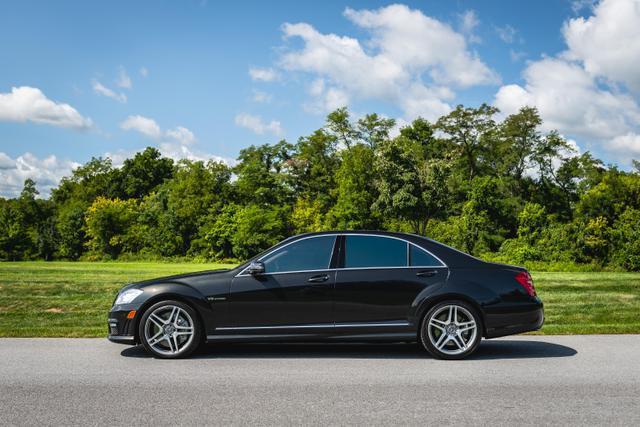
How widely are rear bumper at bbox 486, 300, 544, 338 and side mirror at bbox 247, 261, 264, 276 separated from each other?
2.79 m

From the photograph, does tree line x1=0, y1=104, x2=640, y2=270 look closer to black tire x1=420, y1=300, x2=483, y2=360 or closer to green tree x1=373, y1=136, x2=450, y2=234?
green tree x1=373, y1=136, x2=450, y2=234

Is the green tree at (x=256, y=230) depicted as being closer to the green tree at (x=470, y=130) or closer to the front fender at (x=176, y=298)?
the green tree at (x=470, y=130)

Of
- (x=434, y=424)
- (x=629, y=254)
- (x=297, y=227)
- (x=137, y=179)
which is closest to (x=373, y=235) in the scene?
(x=434, y=424)

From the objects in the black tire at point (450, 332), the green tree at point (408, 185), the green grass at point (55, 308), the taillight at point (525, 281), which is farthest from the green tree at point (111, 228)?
the taillight at point (525, 281)

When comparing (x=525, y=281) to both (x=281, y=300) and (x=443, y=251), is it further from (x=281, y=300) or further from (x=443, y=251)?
(x=281, y=300)

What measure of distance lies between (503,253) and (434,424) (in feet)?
156

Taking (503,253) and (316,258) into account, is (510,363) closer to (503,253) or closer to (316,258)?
(316,258)

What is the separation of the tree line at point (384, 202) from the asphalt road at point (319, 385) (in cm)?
3571

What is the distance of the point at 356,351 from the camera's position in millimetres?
8047

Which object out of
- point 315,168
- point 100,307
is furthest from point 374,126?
point 100,307

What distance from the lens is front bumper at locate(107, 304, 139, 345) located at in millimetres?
7602

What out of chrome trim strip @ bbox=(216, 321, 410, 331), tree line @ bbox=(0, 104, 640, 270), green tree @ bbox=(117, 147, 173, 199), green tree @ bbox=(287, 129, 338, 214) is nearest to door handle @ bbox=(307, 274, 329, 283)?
chrome trim strip @ bbox=(216, 321, 410, 331)

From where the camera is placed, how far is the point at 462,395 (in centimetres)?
563

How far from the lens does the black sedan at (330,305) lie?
7.52 meters
